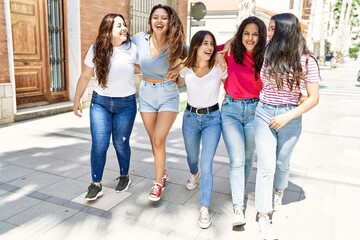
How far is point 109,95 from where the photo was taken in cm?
339

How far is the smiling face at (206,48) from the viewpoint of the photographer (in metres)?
3.08

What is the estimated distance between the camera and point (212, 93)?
Answer: 317 centimetres

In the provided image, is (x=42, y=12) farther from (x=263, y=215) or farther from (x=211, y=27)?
(x=211, y=27)

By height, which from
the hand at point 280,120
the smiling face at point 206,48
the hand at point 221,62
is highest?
the smiling face at point 206,48

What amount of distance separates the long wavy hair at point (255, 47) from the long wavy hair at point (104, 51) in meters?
1.18

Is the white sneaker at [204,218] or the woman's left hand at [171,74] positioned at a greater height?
the woman's left hand at [171,74]

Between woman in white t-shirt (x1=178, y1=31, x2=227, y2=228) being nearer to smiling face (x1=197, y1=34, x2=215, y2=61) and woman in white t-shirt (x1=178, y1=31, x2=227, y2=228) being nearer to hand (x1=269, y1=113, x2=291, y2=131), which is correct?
smiling face (x1=197, y1=34, x2=215, y2=61)

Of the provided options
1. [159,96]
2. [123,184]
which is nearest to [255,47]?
[159,96]

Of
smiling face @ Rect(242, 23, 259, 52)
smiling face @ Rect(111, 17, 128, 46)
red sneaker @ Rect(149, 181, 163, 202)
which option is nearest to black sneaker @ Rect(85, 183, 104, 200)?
red sneaker @ Rect(149, 181, 163, 202)

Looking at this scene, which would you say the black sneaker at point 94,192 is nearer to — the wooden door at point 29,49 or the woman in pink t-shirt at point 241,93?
the woman in pink t-shirt at point 241,93

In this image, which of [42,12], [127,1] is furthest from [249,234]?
[127,1]

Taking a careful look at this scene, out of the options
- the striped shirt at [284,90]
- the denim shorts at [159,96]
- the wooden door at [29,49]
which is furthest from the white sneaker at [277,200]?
the wooden door at [29,49]

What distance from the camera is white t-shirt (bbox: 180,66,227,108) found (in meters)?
3.14

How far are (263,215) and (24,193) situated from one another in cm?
249
